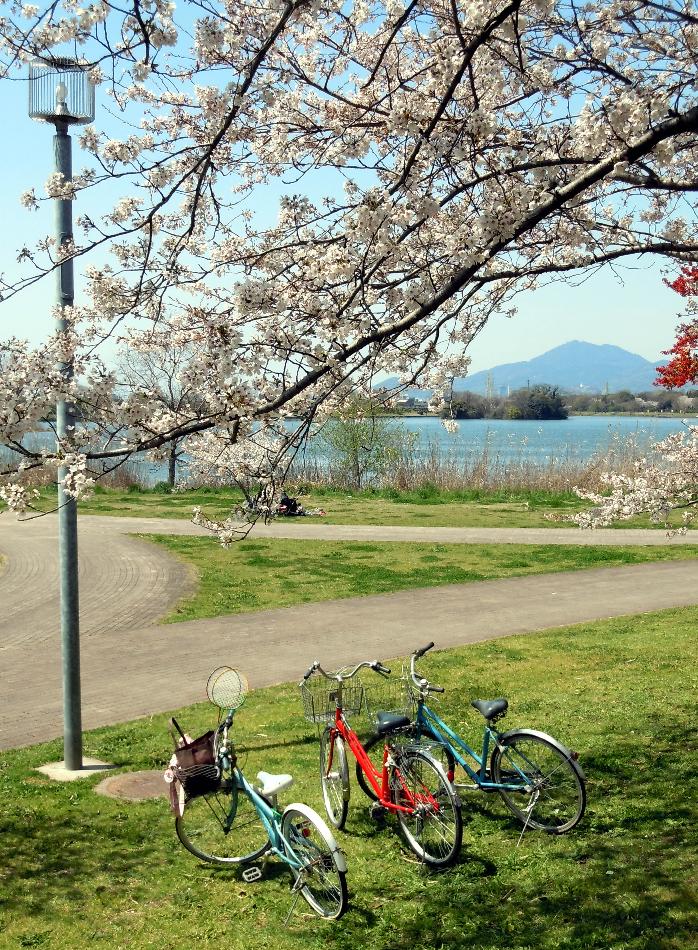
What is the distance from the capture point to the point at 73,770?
7164 mm

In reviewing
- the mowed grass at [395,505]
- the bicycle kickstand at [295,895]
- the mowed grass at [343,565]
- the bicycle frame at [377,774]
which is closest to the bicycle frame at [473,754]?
the bicycle frame at [377,774]

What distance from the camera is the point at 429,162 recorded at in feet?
16.4

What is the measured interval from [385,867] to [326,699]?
100cm

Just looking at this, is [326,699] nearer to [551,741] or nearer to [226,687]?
[226,687]

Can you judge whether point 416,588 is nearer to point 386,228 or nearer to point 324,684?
point 324,684

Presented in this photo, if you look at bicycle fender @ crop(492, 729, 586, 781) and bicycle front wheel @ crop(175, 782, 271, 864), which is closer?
bicycle fender @ crop(492, 729, 586, 781)

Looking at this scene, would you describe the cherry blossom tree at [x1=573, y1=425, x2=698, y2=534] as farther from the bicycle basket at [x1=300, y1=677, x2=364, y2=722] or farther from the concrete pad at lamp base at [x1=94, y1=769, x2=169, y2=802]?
the concrete pad at lamp base at [x1=94, y1=769, x2=169, y2=802]

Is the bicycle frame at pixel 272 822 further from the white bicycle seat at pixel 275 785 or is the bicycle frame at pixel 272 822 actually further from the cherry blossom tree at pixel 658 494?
the cherry blossom tree at pixel 658 494

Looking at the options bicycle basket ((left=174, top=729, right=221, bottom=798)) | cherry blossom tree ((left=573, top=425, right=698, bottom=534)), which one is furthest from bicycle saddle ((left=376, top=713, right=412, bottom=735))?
cherry blossom tree ((left=573, top=425, right=698, bottom=534))

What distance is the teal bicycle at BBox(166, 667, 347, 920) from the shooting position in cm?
471

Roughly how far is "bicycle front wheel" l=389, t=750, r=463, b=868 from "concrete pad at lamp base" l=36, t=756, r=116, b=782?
2.82 metres

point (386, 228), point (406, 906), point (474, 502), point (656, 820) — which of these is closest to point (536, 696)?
point (656, 820)

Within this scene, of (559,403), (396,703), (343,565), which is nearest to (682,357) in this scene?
(343,565)

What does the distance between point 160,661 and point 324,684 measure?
4.80 m
